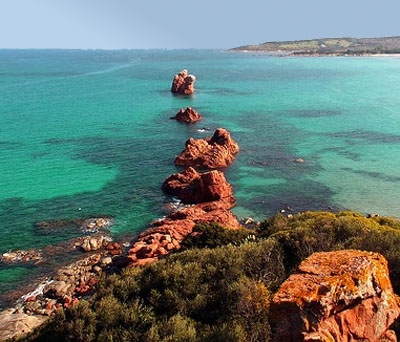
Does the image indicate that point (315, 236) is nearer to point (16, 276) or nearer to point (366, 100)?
point (16, 276)

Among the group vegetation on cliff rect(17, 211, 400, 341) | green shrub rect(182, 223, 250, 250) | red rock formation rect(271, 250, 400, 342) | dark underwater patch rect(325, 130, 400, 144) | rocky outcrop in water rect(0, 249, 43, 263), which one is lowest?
dark underwater patch rect(325, 130, 400, 144)

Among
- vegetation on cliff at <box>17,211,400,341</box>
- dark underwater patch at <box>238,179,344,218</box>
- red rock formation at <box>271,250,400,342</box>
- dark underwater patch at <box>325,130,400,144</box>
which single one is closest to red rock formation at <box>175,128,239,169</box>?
dark underwater patch at <box>238,179,344,218</box>

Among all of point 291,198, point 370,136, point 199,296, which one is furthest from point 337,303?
point 370,136

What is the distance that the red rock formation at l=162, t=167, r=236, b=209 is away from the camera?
45562mm

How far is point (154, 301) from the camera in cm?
1733

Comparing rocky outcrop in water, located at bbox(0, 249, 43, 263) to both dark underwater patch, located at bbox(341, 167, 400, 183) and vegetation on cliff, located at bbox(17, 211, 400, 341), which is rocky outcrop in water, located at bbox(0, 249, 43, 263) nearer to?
vegetation on cliff, located at bbox(17, 211, 400, 341)

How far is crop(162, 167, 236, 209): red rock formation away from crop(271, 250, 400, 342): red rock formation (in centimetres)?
3227

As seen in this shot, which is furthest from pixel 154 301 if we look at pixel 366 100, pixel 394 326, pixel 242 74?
pixel 242 74

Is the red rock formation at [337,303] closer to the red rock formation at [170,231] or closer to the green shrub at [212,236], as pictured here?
the green shrub at [212,236]

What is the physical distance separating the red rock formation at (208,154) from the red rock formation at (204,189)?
9314 mm

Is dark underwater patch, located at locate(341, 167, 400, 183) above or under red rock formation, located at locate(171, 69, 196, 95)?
under

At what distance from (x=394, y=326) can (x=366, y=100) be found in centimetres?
10758

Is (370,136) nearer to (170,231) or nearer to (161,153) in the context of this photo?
(161,153)

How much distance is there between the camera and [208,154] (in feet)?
193
